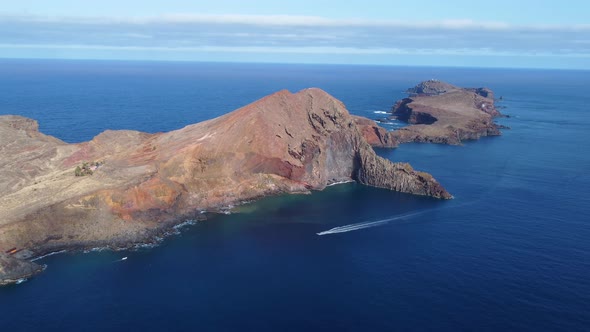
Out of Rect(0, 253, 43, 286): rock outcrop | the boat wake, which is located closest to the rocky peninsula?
Rect(0, 253, 43, 286): rock outcrop

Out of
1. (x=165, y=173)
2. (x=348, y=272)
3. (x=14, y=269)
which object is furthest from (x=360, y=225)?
(x=14, y=269)

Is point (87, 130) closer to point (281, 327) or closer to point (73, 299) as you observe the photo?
point (73, 299)

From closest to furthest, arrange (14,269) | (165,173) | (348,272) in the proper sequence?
(14,269) → (348,272) → (165,173)

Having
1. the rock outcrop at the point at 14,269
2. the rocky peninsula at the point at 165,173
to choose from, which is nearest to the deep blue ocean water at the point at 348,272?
the rock outcrop at the point at 14,269

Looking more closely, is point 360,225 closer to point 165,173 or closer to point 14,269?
point 165,173

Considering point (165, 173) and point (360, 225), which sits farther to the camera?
point (165, 173)

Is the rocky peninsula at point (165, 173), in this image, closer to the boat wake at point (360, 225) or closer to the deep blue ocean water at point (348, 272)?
the deep blue ocean water at point (348, 272)

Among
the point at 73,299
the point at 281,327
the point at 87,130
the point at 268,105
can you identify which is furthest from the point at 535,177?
the point at 87,130

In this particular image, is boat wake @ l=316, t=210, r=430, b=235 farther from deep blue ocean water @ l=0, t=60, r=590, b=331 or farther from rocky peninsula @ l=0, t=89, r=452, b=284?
rocky peninsula @ l=0, t=89, r=452, b=284
